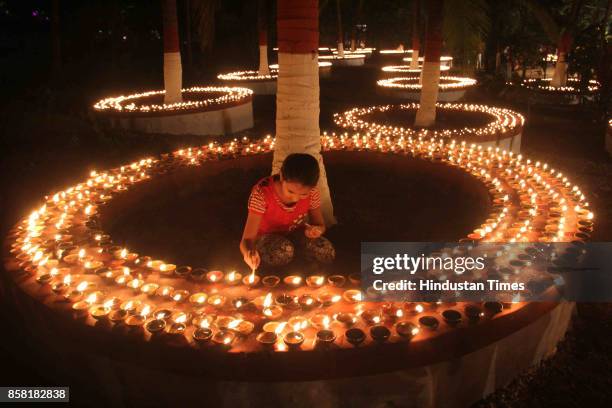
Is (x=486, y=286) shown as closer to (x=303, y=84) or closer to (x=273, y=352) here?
(x=273, y=352)

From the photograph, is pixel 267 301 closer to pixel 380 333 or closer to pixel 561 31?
pixel 380 333

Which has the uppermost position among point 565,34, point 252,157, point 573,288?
point 565,34

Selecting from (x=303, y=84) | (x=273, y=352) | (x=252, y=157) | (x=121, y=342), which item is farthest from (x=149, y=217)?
(x=273, y=352)

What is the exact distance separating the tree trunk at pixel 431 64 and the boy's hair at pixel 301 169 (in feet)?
20.8

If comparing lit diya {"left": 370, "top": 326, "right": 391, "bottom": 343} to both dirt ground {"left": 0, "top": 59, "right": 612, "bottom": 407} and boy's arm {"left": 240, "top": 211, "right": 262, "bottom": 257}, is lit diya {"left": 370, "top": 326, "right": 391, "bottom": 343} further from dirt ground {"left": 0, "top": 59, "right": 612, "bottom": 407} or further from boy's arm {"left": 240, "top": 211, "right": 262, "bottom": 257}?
boy's arm {"left": 240, "top": 211, "right": 262, "bottom": 257}

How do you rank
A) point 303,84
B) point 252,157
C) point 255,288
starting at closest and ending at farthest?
point 255,288 → point 303,84 → point 252,157

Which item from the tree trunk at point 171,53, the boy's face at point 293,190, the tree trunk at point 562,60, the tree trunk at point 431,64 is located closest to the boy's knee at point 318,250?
the boy's face at point 293,190

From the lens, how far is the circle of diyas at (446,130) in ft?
27.5

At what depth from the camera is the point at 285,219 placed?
4.07 m

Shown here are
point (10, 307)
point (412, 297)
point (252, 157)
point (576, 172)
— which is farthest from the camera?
point (576, 172)

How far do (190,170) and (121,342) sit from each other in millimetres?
3857

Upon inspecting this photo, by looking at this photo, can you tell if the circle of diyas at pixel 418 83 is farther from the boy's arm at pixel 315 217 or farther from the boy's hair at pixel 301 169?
the boy's hair at pixel 301 169

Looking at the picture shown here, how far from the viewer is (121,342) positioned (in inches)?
113

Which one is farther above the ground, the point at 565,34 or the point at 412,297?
the point at 565,34
